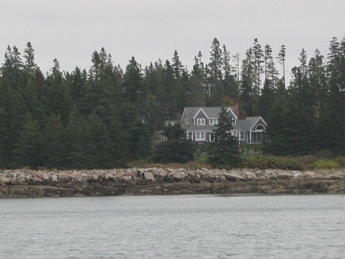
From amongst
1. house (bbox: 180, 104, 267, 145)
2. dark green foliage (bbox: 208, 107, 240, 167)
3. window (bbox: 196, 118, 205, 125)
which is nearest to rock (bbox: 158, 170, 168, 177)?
dark green foliage (bbox: 208, 107, 240, 167)

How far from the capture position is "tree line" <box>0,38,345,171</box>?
7875cm

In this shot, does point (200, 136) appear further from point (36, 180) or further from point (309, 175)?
point (36, 180)

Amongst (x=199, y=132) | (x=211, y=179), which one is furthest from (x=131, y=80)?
(x=211, y=179)

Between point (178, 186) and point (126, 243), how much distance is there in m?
31.8

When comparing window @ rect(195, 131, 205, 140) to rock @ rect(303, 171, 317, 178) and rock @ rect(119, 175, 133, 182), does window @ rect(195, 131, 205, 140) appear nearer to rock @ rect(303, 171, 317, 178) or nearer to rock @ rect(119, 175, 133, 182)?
rock @ rect(303, 171, 317, 178)

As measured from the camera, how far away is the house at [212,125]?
112062mm

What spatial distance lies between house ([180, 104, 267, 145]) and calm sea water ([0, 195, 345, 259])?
4855 centimetres

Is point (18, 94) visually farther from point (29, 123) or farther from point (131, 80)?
point (131, 80)

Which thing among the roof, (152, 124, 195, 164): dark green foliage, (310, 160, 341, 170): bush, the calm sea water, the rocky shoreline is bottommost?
the calm sea water

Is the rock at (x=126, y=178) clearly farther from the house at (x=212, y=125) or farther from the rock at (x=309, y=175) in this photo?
the house at (x=212, y=125)

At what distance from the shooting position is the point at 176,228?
1639 inches

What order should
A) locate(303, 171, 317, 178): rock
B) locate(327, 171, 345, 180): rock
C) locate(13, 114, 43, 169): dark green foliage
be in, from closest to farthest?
Result: 1. locate(327, 171, 345, 180): rock
2. locate(303, 171, 317, 178): rock
3. locate(13, 114, 43, 169): dark green foliage

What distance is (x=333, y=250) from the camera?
3188 centimetres

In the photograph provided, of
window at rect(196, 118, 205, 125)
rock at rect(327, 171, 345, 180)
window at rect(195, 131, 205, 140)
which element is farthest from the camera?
window at rect(196, 118, 205, 125)
